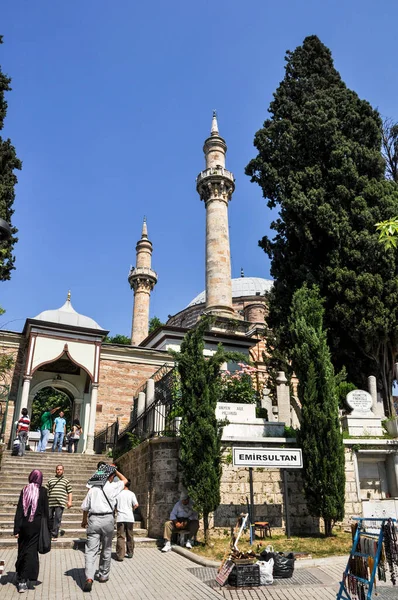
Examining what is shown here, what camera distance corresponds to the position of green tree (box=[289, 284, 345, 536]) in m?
9.62

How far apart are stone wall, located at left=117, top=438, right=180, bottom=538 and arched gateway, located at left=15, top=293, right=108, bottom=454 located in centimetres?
626

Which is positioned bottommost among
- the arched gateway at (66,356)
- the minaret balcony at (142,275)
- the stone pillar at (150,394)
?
the stone pillar at (150,394)

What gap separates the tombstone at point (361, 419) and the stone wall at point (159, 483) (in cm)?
435

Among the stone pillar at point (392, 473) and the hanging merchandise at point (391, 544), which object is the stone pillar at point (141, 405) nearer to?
the stone pillar at point (392, 473)

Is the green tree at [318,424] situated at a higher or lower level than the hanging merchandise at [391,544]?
higher

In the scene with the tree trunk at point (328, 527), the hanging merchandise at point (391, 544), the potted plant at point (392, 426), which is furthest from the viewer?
the potted plant at point (392, 426)

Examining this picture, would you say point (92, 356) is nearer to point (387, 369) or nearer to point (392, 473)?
Result: point (387, 369)

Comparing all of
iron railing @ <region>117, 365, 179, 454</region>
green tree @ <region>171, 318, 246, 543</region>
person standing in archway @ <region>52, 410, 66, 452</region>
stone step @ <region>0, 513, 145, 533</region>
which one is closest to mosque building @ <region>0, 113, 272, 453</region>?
person standing in archway @ <region>52, 410, 66, 452</region>

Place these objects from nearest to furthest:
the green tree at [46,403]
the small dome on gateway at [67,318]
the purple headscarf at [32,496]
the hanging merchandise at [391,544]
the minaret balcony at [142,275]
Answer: the hanging merchandise at [391,544] → the purple headscarf at [32,496] → the small dome on gateway at [67,318] → the green tree at [46,403] → the minaret balcony at [142,275]

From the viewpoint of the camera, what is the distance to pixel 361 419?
11555mm

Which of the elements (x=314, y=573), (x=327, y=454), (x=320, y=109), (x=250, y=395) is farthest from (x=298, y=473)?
(x=320, y=109)

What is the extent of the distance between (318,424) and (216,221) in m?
18.6

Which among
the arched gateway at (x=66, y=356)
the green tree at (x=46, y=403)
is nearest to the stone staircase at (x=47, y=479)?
the arched gateway at (x=66, y=356)

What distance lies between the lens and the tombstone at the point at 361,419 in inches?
450
